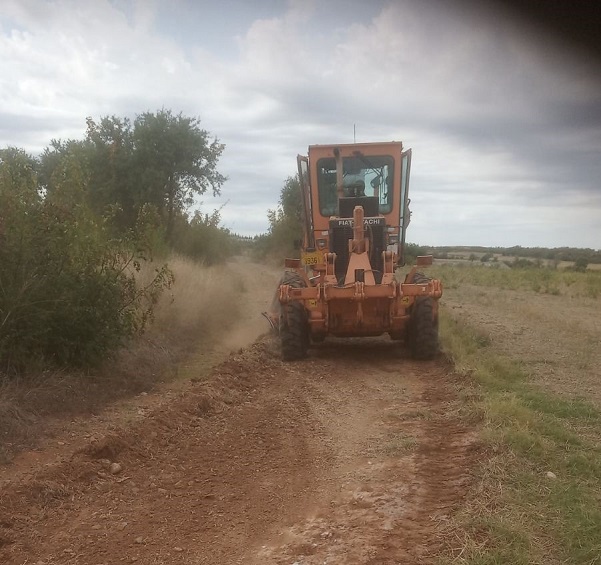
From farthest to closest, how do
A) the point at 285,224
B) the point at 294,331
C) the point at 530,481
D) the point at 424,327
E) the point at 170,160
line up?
the point at 285,224, the point at 170,160, the point at 294,331, the point at 424,327, the point at 530,481

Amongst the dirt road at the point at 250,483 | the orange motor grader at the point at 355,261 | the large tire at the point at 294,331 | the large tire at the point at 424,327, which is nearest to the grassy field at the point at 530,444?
the dirt road at the point at 250,483

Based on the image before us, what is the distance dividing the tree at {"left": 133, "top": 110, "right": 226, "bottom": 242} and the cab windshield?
1067 centimetres

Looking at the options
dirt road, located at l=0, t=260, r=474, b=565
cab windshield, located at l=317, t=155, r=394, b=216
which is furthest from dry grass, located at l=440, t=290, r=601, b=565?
cab windshield, located at l=317, t=155, r=394, b=216

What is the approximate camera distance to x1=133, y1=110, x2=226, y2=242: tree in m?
21.9

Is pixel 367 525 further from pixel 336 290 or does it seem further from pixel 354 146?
pixel 354 146

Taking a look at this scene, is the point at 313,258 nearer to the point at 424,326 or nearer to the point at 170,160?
the point at 424,326

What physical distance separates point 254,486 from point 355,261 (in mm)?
6024

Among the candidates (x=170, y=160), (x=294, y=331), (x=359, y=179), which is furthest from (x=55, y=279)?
(x=170, y=160)

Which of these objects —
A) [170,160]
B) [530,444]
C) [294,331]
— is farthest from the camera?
[170,160]

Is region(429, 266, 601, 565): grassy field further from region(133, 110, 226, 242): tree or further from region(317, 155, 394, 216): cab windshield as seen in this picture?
region(133, 110, 226, 242): tree

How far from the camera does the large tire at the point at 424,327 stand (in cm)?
1065

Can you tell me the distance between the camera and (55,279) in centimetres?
820

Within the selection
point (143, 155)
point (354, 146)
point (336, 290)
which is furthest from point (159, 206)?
point (336, 290)

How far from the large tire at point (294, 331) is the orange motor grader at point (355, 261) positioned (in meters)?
0.02
